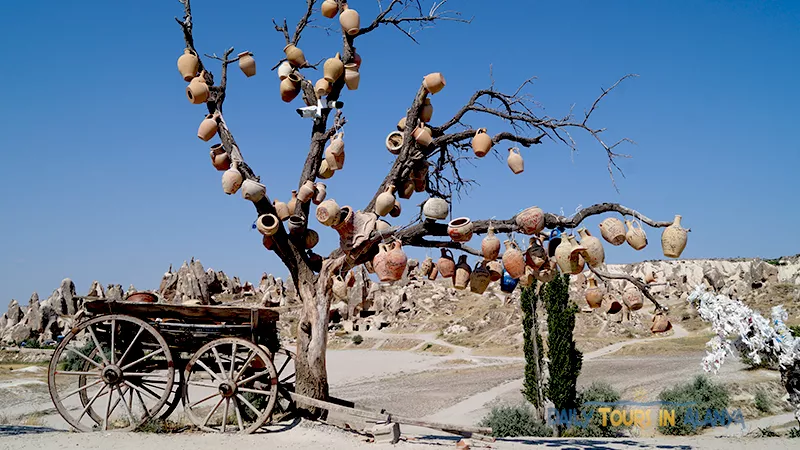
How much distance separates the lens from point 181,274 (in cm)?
4069

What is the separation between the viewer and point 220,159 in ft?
22.8

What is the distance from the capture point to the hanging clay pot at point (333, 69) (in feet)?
22.5

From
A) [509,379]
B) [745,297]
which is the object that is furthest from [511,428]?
[745,297]

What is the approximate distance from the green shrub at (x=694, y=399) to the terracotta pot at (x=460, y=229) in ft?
26.4

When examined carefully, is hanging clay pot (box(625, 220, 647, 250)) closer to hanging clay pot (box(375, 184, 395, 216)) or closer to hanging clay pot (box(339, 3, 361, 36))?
hanging clay pot (box(375, 184, 395, 216))

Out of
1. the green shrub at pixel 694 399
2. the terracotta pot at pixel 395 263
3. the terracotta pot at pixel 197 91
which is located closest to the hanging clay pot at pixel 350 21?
the terracotta pot at pixel 197 91

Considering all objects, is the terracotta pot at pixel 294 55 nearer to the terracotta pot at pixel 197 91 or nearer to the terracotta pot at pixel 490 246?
the terracotta pot at pixel 197 91

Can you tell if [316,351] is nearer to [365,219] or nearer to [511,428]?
[365,219]

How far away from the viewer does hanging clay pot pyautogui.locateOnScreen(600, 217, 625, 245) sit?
17.3 feet

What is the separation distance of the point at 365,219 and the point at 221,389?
2.52m

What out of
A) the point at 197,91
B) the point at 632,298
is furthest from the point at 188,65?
the point at 632,298

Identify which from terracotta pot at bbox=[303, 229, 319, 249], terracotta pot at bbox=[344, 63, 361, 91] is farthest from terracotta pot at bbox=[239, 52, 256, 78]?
terracotta pot at bbox=[303, 229, 319, 249]

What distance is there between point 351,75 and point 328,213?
191cm

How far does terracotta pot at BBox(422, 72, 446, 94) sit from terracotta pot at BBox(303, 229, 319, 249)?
7.16 feet
